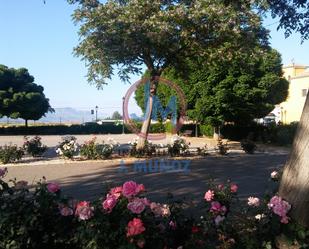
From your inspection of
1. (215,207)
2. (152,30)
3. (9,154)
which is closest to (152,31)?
(152,30)

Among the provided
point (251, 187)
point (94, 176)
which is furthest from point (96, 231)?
point (94, 176)

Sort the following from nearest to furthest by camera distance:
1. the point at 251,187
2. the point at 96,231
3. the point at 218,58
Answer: the point at 96,231, the point at 251,187, the point at 218,58

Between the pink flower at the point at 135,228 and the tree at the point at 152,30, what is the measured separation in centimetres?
1168

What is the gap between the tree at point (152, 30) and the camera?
Answer: 1502cm

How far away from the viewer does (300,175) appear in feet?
13.5

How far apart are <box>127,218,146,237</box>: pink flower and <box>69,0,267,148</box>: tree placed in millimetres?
11678

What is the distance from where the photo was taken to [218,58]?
55.5ft

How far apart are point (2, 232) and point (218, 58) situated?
45.5 ft

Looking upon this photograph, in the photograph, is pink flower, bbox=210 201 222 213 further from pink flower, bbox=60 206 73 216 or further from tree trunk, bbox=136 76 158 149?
tree trunk, bbox=136 76 158 149

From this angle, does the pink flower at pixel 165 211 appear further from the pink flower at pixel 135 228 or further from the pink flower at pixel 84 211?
the pink flower at pixel 84 211

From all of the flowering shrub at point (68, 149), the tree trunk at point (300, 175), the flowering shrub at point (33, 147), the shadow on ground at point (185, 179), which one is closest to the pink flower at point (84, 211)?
the tree trunk at point (300, 175)

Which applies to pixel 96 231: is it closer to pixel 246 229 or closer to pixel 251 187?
pixel 246 229

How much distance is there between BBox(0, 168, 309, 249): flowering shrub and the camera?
151 inches

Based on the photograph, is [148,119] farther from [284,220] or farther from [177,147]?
[284,220]
